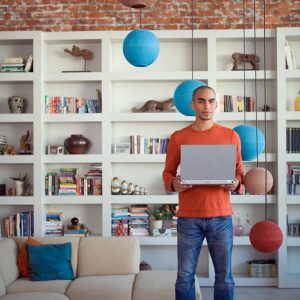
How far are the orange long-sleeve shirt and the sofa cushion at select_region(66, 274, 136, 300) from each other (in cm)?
165

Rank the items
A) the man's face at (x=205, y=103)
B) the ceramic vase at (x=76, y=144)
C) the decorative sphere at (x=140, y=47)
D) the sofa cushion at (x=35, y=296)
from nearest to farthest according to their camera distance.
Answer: the man's face at (x=205, y=103)
the decorative sphere at (x=140, y=47)
the sofa cushion at (x=35, y=296)
the ceramic vase at (x=76, y=144)

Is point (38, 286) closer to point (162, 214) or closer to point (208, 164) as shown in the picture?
point (162, 214)

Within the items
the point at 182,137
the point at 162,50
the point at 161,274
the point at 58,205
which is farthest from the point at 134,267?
the point at 162,50

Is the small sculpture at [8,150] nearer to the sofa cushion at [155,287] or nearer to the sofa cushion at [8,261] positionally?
the sofa cushion at [8,261]

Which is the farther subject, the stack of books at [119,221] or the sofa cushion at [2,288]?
the stack of books at [119,221]

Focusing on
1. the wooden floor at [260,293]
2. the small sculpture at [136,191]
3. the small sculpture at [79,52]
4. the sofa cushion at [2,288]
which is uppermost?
the small sculpture at [79,52]

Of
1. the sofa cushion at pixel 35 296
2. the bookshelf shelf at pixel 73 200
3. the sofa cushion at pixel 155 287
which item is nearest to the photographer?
the sofa cushion at pixel 35 296

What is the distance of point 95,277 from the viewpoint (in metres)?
4.84

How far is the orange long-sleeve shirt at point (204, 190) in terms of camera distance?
2947 mm

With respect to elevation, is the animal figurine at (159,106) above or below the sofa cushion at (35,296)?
above

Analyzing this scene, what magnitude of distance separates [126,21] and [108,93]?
34.7 inches

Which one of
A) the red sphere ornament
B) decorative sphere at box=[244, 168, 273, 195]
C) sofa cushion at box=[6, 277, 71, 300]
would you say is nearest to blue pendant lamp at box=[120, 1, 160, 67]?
decorative sphere at box=[244, 168, 273, 195]

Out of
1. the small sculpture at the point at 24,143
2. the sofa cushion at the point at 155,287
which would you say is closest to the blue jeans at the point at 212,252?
the sofa cushion at the point at 155,287

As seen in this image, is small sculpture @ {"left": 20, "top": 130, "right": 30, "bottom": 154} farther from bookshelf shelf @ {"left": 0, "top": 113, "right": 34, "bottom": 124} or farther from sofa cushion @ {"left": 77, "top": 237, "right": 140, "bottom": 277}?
sofa cushion @ {"left": 77, "top": 237, "right": 140, "bottom": 277}
